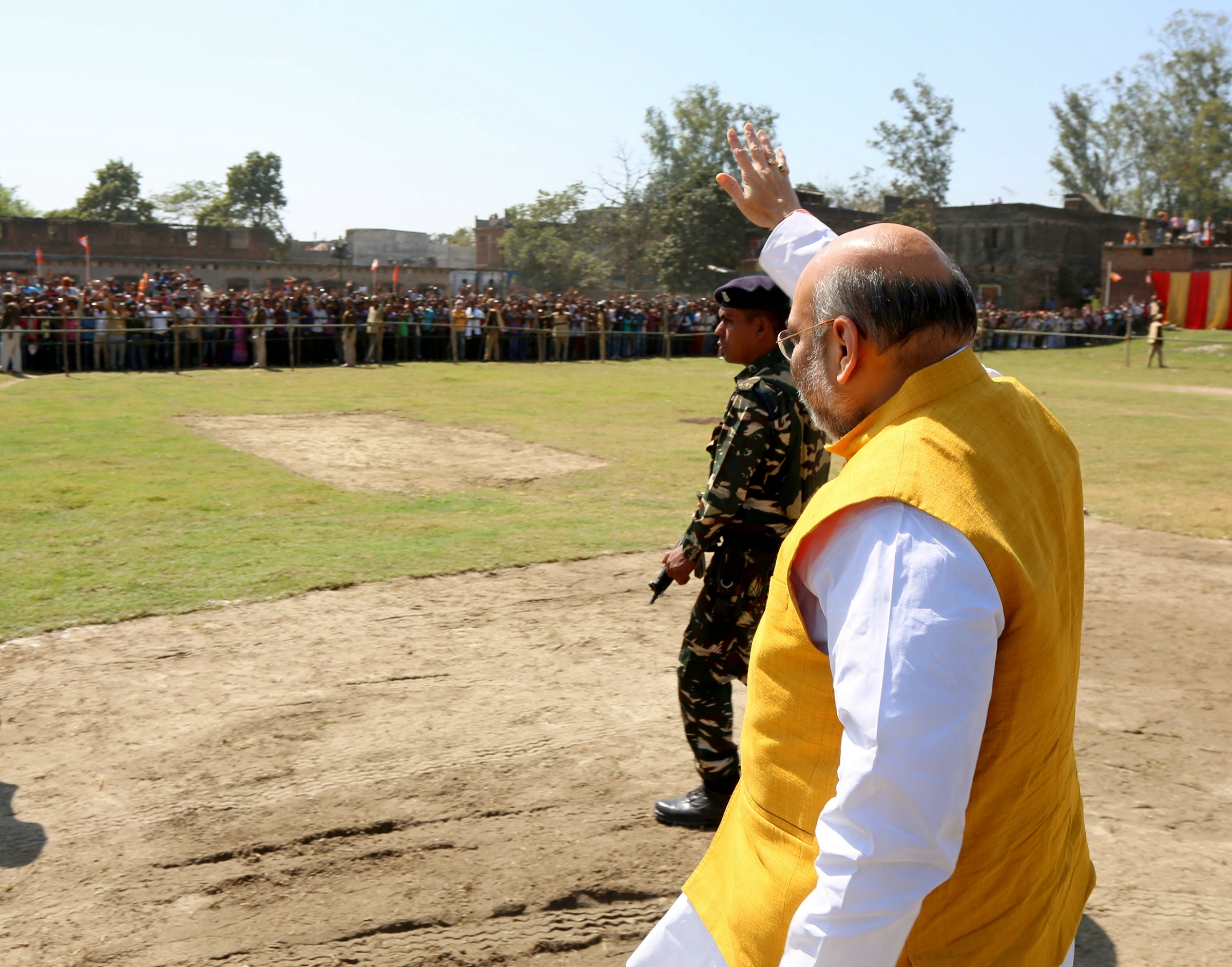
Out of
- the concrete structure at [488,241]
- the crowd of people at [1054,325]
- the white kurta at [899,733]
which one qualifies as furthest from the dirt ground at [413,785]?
the concrete structure at [488,241]

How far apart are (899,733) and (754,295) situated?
265cm

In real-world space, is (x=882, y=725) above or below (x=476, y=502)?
above

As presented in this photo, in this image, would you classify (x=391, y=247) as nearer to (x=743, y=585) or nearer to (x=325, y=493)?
(x=325, y=493)

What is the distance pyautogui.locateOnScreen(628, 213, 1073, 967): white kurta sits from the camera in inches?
48.2

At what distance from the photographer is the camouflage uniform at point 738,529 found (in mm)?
3598

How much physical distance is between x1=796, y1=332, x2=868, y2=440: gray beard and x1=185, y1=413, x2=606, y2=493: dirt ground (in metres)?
9.10

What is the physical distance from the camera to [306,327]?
81.4 feet

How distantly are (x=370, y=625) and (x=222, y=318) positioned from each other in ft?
67.3

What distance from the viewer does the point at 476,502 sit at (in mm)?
9883

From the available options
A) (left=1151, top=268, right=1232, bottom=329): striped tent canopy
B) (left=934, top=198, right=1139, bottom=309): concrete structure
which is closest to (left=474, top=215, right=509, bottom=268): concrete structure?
(left=934, top=198, right=1139, bottom=309): concrete structure

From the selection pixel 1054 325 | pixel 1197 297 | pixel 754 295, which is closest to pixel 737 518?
pixel 754 295

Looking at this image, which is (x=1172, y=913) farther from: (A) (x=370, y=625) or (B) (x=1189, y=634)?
(A) (x=370, y=625)

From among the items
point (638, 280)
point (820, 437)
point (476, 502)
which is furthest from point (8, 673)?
point (638, 280)

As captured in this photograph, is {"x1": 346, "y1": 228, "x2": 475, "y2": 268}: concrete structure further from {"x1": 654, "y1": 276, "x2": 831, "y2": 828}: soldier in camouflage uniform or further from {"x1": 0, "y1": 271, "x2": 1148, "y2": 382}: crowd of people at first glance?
{"x1": 654, "y1": 276, "x2": 831, "y2": 828}: soldier in camouflage uniform
